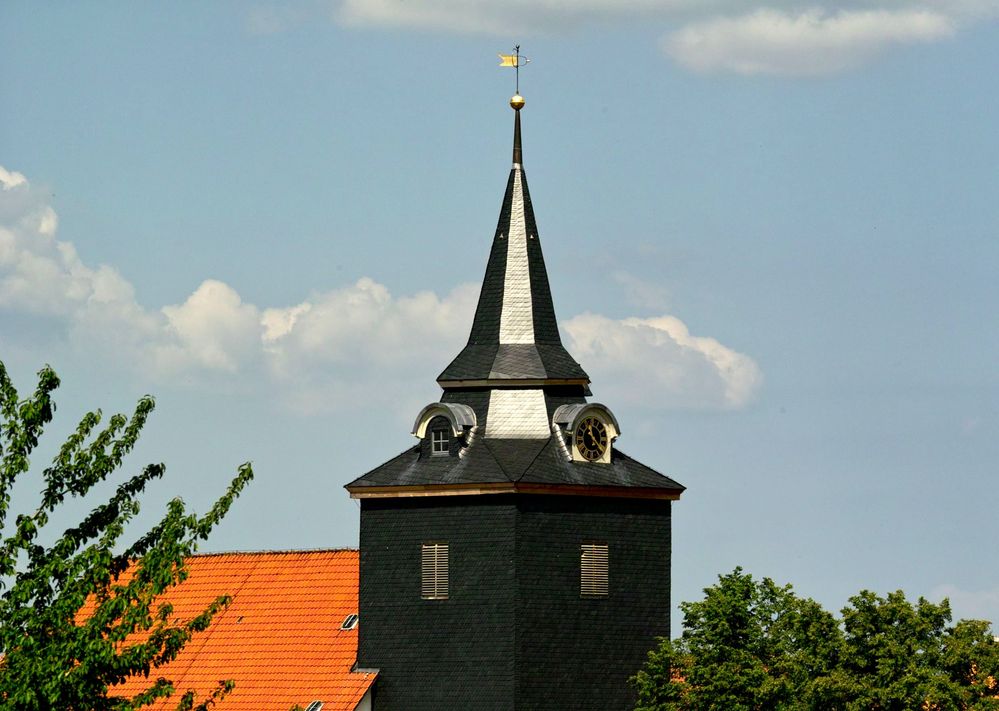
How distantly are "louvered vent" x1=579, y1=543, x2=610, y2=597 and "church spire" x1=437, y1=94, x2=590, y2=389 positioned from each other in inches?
162

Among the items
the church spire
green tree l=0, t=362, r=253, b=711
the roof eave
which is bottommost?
green tree l=0, t=362, r=253, b=711

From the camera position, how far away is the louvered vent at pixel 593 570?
56.9m

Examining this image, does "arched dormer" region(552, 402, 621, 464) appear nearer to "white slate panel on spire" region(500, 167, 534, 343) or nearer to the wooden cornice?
the wooden cornice

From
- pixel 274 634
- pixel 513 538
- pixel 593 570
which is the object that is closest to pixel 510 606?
pixel 513 538

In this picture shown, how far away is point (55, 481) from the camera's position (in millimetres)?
42000

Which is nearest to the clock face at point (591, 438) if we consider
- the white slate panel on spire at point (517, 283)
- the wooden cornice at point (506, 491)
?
the wooden cornice at point (506, 491)

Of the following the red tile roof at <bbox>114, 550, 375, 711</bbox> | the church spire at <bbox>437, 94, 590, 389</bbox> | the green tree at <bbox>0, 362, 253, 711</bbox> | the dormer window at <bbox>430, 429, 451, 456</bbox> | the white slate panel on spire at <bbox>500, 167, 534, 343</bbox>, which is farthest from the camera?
the white slate panel on spire at <bbox>500, 167, 534, 343</bbox>

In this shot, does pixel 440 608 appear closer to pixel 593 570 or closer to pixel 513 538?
pixel 513 538

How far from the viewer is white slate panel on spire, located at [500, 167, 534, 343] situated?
5881 cm

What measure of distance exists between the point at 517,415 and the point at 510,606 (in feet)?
15.8

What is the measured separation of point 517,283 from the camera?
59.2m

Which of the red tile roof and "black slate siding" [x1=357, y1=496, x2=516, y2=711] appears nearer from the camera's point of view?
"black slate siding" [x1=357, y1=496, x2=516, y2=711]

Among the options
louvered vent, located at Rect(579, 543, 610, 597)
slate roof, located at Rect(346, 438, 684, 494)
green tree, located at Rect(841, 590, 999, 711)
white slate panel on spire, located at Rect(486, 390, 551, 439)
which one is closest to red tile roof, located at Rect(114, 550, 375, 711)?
slate roof, located at Rect(346, 438, 684, 494)

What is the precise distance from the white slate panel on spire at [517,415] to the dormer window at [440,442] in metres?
0.99
